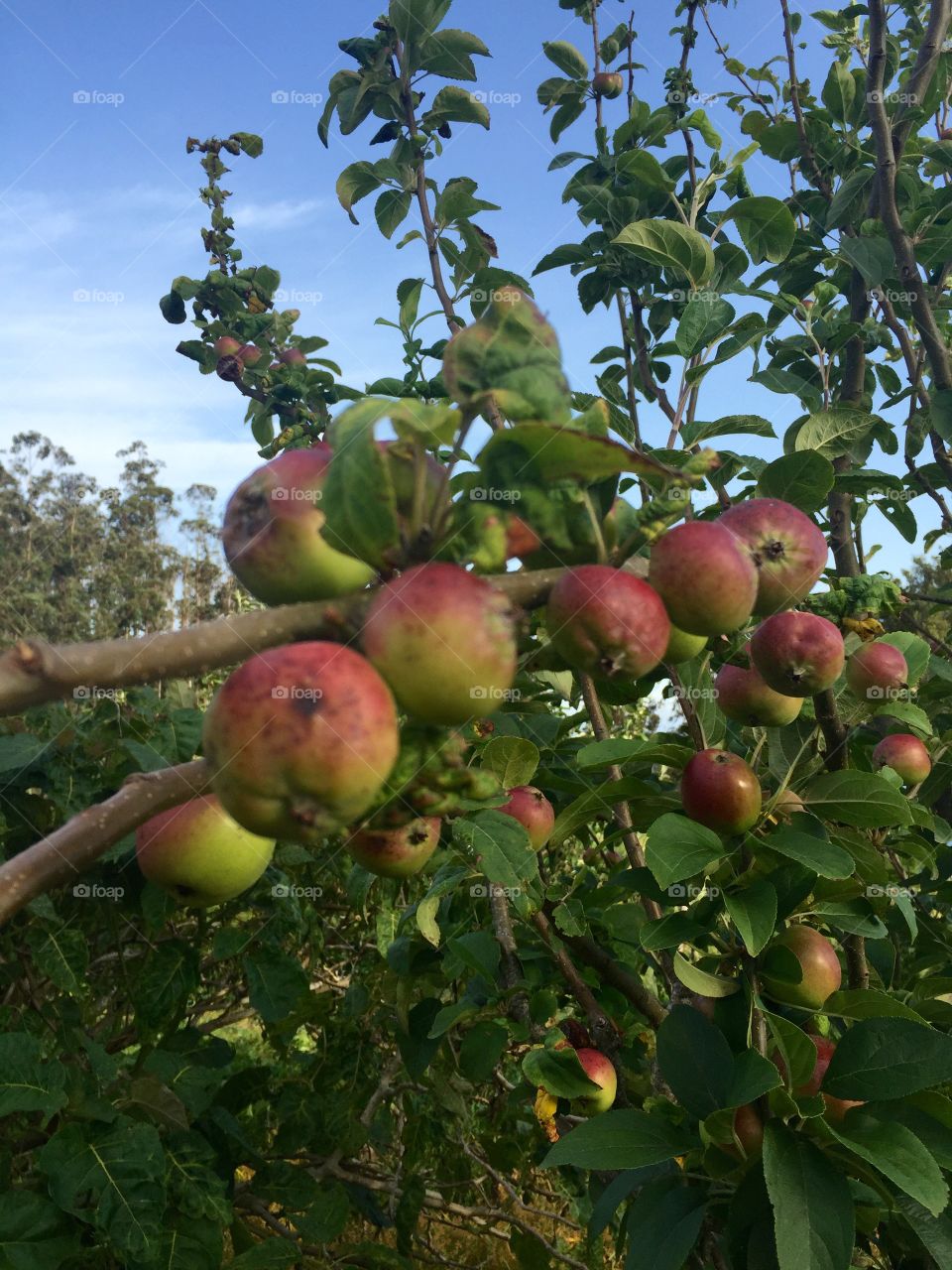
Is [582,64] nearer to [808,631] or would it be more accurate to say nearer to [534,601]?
[808,631]

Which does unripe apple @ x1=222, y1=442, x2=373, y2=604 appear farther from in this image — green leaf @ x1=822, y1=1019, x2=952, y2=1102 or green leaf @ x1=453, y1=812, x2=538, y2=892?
green leaf @ x1=822, y1=1019, x2=952, y2=1102

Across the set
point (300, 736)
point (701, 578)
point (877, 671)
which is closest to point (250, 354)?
point (877, 671)

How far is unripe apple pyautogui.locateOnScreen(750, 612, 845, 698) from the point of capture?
1.21m

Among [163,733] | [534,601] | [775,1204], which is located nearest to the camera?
[534,601]

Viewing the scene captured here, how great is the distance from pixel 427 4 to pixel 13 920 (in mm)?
2990

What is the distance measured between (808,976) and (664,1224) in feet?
1.66

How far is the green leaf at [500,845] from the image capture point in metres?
1.57

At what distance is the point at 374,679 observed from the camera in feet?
2.11

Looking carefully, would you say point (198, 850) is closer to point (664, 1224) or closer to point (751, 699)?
point (751, 699)

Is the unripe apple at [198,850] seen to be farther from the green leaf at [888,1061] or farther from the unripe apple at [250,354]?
the unripe apple at [250,354]

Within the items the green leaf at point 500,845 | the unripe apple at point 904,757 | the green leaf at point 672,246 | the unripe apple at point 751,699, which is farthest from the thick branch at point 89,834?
the green leaf at point 672,246

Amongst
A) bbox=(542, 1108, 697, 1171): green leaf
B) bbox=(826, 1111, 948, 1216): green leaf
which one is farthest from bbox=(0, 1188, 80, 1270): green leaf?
bbox=(826, 1111, 948, 1216): green leaf

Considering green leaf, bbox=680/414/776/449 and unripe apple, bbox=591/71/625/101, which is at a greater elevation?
unripe apple, bbox=591/71/625/101

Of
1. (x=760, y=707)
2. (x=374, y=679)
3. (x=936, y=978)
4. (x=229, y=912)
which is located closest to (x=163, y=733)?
(x=229, y=912)
